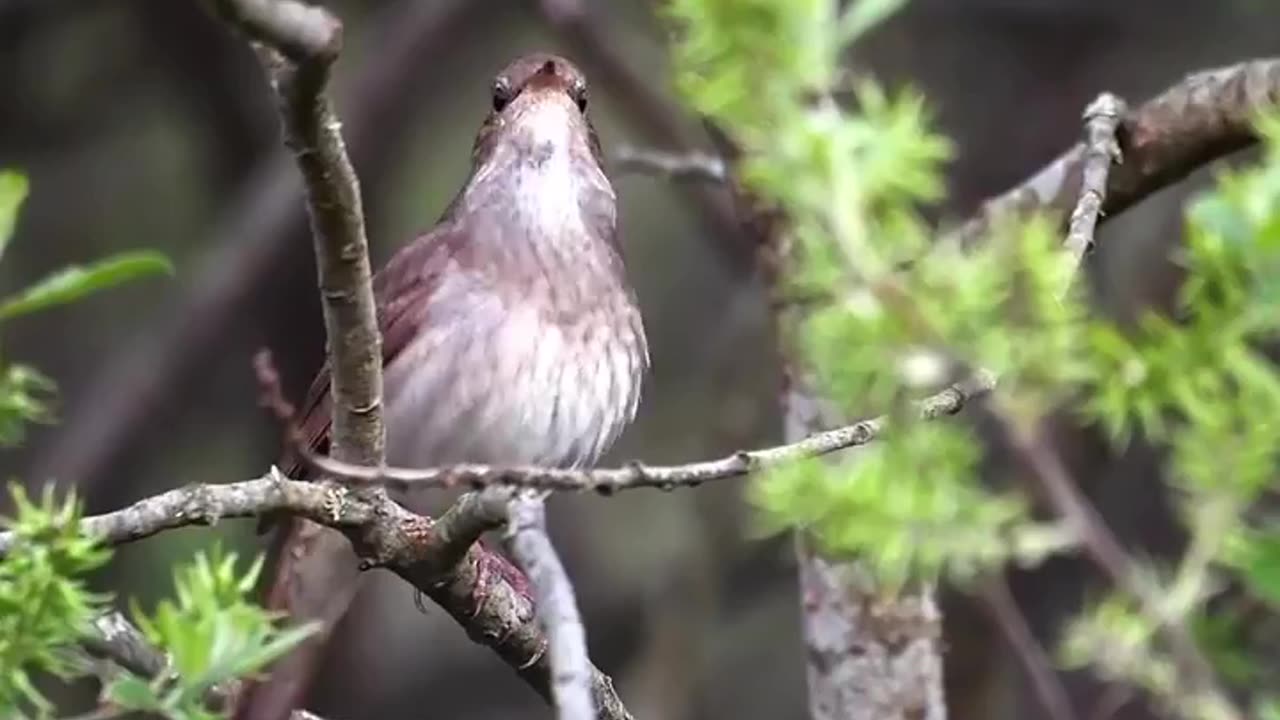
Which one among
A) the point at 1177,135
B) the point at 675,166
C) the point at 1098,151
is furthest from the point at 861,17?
the point at 675,166

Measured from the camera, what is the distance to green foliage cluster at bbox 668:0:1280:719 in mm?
1272

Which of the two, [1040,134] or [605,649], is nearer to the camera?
[1040,134]

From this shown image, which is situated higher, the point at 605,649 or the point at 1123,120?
the point at 605,649

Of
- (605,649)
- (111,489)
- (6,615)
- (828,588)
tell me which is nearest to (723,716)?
(605,649)

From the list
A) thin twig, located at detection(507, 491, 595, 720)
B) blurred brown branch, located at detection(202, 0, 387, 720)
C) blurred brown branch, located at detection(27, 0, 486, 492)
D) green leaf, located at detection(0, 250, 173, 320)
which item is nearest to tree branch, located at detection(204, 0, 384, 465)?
blurred brown branch, located at detection(202, 0, 387, 720)

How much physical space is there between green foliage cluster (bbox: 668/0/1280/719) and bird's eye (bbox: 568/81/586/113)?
7.44ft

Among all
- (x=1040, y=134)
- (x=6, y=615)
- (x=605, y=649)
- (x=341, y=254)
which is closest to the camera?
(x=6, y=615)

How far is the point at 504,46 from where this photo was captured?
A: 261 inches

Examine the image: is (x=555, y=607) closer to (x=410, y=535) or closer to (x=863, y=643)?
(x=410, y=535)

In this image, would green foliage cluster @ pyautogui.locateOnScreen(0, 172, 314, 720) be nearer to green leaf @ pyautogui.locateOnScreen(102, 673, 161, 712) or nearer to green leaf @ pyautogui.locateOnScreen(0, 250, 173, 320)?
green leaf @ pyautogui.locateOnScreen(102, 673, 161, 712)

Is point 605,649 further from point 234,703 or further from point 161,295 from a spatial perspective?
point 234,703

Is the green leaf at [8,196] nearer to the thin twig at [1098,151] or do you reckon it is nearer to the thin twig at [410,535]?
the thin twig at [410,535]

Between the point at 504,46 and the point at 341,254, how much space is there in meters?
4.61

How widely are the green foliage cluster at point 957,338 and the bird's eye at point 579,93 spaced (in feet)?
7.44
